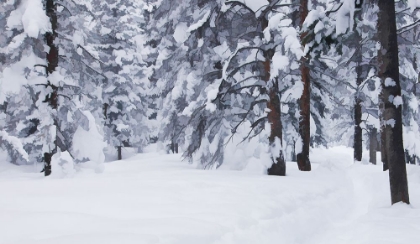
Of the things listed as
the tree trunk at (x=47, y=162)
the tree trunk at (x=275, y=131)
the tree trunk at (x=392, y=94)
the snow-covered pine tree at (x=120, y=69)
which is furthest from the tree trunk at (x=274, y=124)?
the snow-covered pine tree at (x=120, y=69)

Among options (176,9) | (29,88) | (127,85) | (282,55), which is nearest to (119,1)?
(127,85)

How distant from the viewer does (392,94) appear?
27.6ft

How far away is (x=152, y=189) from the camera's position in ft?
25.4

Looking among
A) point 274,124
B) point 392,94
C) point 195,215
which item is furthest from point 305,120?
point 195,215

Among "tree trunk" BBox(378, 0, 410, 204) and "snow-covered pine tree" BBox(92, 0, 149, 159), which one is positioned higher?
"snow-covered pine tree" BBox(92, 0, 149, 159)

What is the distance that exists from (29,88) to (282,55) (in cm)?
806

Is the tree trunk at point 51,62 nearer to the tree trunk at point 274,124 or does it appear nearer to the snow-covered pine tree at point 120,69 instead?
the tree trunk at point 274,124

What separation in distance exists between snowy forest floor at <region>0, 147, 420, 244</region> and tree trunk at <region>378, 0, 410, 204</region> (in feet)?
2.08

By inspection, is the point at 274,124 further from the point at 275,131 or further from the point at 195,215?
the point at 195,215

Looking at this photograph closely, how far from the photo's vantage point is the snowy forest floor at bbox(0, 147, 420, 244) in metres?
4.32

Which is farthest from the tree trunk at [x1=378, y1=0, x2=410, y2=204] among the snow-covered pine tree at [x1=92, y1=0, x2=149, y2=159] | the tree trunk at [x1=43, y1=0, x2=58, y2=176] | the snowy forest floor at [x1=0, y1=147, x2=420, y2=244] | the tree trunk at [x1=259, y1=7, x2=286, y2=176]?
the snow-covered pine tree at [x1=92, y1=0, x2=149, y2=159]

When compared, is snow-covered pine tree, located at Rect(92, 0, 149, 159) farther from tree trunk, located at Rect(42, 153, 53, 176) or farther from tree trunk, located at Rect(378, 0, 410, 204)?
tree trunk, located at Rect(378, 0, 410, 204)

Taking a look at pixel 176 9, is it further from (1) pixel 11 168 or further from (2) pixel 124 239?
(2) pixel 124 239

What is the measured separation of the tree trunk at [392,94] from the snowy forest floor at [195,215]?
0.63 meters
